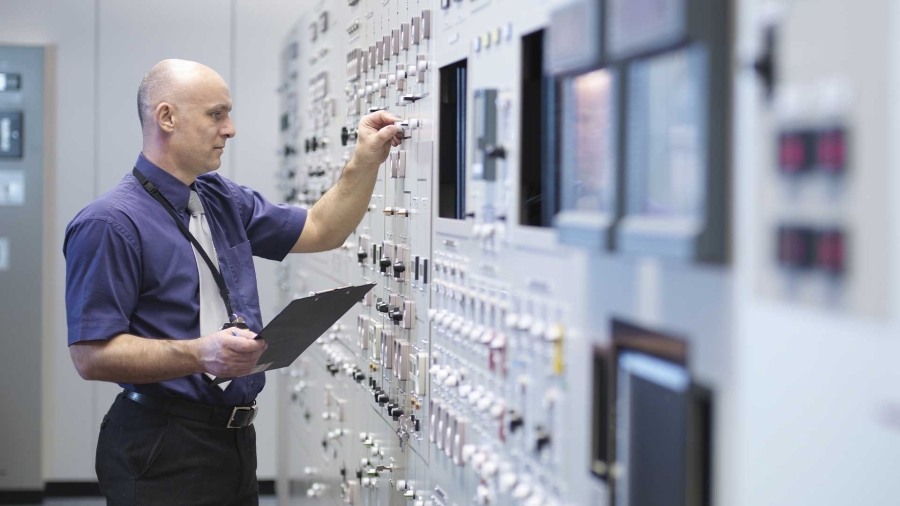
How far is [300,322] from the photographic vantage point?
2.32 meters

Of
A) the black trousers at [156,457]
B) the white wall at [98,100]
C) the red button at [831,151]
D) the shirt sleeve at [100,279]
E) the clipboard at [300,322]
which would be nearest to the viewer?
the red button at [831,151]

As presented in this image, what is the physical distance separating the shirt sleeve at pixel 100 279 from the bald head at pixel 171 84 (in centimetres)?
38

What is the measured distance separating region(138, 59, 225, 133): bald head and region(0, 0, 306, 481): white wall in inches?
127

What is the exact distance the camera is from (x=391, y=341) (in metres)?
2.76

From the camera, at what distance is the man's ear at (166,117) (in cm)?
267

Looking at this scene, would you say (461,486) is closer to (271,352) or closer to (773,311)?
(271,352)

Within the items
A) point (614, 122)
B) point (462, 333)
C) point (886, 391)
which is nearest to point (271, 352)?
point (462, 333)

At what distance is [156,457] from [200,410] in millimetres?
171

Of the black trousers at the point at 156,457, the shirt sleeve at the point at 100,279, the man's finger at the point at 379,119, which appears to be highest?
the man's finger at the point at 379,119

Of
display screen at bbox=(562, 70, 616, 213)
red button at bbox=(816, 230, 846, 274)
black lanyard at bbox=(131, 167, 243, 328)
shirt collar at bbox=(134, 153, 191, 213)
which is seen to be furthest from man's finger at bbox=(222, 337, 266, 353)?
red button at bbox=(816, 230, 846, 274)

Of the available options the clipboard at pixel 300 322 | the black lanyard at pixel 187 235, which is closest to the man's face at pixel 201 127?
the black lanyard at pixel 187 235

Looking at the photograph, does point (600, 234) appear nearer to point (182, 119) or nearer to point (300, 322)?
point (300, 322)

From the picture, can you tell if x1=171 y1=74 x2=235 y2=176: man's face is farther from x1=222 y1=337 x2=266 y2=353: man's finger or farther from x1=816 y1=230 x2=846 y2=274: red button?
x1=816 y1=230 x2=846 y2=274: red button

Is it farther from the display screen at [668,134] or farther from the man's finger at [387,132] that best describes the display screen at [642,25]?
the man's finger at [387,132]
